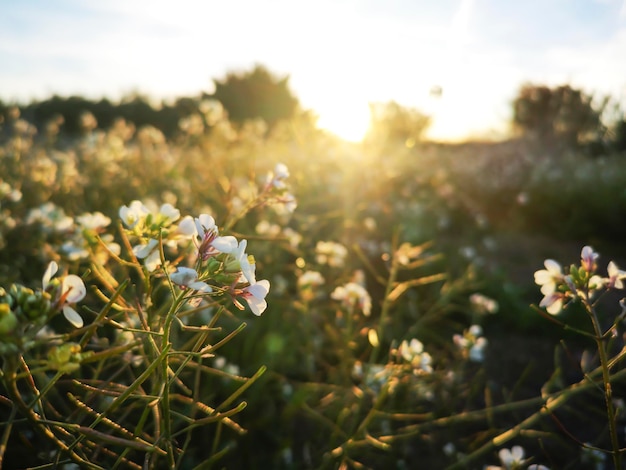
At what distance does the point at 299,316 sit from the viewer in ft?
8.00

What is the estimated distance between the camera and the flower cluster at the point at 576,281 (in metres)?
0.98

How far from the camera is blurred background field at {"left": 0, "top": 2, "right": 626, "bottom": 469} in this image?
5.79 ft

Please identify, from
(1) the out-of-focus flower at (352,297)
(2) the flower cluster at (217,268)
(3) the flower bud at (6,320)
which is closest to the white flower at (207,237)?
(2) the flower cluster at (217,268)

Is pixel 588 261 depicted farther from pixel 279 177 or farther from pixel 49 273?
pixel 49 273

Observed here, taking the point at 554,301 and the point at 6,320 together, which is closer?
the point at 6,320

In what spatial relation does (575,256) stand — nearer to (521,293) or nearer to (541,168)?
(521,293)

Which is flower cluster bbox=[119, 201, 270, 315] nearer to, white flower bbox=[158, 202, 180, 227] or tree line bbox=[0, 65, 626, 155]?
white flower bbox=[158, 202, 180, 227]

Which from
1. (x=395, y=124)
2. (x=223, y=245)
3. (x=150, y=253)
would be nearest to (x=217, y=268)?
(x=223, y=245)

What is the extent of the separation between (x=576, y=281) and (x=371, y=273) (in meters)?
2.48

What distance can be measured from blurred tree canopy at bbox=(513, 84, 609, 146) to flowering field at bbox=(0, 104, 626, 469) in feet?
15.1

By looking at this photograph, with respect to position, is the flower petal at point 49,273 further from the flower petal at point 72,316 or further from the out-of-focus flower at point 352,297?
the out-of-focus flower at point 352,297

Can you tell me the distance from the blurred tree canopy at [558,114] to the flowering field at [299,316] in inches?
181

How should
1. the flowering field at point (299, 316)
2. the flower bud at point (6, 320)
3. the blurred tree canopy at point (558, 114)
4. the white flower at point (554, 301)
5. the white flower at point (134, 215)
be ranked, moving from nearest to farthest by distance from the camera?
the flower bud at point (6, 320) < the flowering field at point (299, 316) < the white flower at point (134, 215) < the white flower at point (554, 301) < the blurred tree canopy at point (558, 114)

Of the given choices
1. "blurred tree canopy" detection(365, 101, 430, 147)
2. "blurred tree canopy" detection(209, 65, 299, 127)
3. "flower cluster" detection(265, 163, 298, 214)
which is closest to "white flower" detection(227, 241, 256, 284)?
"flower cluster" detection(265, 163, 298, 214)
